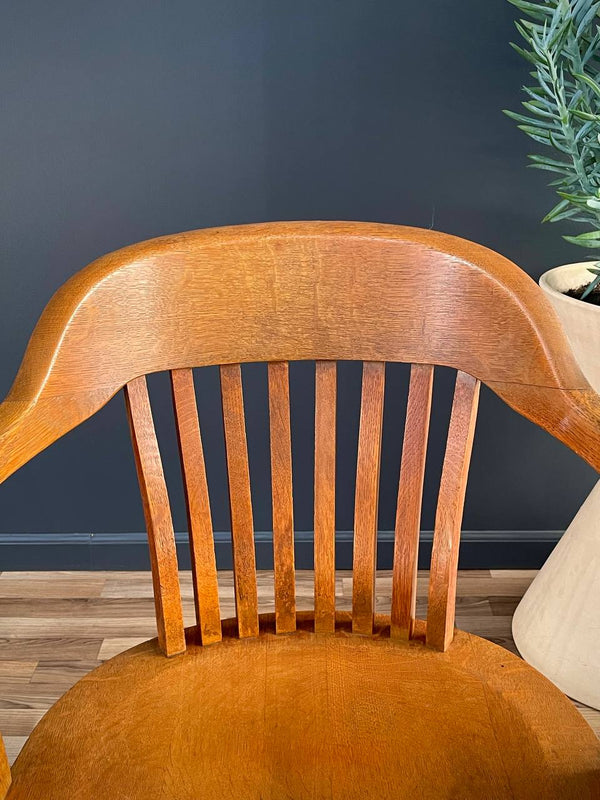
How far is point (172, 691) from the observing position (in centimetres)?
80

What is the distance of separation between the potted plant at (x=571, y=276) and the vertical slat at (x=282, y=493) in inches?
21.5

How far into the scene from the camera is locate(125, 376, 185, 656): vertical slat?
826 millimetres

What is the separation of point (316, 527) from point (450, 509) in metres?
0.14

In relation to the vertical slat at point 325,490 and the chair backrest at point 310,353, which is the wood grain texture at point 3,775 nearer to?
the chair backrest at point 310,353

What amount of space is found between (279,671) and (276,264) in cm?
39

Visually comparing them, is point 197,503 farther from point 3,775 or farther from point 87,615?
point 87,615

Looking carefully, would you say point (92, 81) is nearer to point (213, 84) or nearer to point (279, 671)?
point (213, 84)

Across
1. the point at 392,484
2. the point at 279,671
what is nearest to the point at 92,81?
the point at 392,484

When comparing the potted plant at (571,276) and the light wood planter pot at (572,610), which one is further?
the light wood planter pot at (572,610)

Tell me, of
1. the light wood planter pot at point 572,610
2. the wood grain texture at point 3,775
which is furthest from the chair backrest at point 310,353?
the light wood planter pot at point 572,610

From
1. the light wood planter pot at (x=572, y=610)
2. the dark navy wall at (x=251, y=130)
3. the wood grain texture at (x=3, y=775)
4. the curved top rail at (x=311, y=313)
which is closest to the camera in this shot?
the wood grain texture at (x=3, y=775)

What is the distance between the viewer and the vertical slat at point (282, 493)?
87 centimetres

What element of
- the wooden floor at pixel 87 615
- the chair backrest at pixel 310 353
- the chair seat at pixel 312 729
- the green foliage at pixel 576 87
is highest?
the green foliage at pixel 576 87

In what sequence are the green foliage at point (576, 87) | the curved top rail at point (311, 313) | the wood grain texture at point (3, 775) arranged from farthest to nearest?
the green foliage at point (576, 87) → the curved top rail at point (311, 313) → the wood grain texture at point (3, 775)
